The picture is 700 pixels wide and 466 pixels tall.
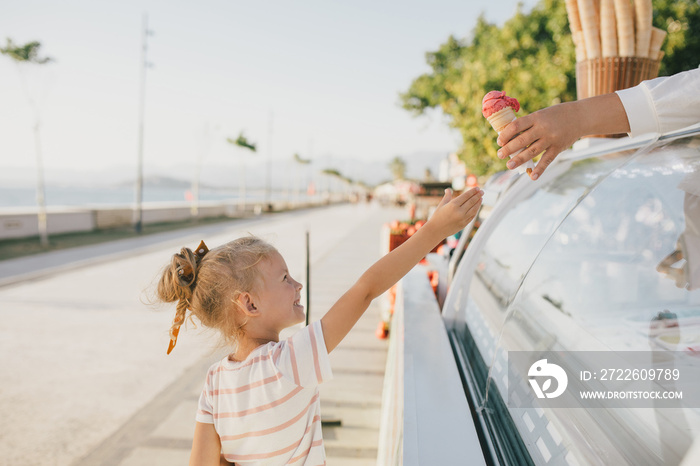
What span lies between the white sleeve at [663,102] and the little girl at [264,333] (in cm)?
39

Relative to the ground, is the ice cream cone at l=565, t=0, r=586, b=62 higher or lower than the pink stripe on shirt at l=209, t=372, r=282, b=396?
higher

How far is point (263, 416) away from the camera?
1239 mm

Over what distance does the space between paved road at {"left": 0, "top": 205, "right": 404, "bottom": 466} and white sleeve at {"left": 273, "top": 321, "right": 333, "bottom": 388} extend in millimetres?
353

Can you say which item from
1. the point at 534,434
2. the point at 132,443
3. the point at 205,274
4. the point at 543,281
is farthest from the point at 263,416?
the point at 132,443

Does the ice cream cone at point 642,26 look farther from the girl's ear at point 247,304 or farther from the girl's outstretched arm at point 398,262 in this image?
the girl's ear at point 247,304

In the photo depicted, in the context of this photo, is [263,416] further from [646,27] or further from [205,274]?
[646,27]

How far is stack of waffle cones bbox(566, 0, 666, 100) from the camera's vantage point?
6.19 feet

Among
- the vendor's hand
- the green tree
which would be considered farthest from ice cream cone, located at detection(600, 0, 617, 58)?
the green tree

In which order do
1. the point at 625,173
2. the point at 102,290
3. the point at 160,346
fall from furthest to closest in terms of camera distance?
1. the point at 102,290
2. the point at 160,346
3. the point at 625,173

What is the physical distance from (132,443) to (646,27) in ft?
12.5

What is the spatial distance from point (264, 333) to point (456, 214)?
684mm

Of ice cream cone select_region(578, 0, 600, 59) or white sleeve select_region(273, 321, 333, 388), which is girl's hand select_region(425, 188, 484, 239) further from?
ice cream cone select_region(578, 0, 600, 59)

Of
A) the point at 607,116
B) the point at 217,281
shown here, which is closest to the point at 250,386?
the point at 217,281

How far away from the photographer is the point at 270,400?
4.04ft
